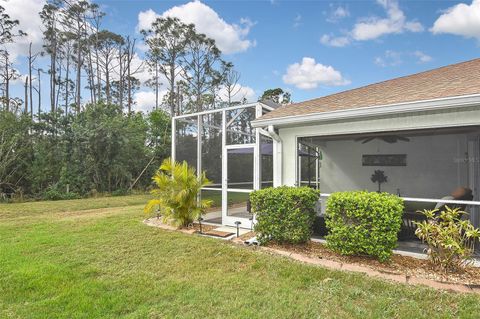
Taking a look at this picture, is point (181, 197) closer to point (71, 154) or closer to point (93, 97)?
point (71, 154)

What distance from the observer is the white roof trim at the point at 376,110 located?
15.8 ft

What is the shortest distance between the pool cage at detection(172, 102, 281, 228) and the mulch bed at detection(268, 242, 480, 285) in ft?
6.91

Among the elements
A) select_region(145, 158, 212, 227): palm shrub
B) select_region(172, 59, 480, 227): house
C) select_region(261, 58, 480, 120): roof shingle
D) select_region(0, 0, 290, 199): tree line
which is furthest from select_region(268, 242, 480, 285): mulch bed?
select_region(0, 0, 290, 199): tree line

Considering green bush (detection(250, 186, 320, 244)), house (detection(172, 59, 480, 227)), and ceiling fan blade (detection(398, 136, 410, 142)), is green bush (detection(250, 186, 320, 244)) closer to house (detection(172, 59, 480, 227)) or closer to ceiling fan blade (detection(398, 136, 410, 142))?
house (detection(172, 59, 480, 227))

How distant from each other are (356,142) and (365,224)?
2.87 meters

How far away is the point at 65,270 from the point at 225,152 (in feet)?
16.0

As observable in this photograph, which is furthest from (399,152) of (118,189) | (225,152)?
(118,189)

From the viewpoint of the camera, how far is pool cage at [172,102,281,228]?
26.4 ft

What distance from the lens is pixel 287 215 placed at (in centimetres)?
600

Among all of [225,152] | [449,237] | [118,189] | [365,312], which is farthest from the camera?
[118,189]

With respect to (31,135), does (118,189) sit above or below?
below

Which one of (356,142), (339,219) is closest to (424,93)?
(356,142)

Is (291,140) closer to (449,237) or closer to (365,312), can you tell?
(449,237)

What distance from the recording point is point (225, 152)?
872 cm
